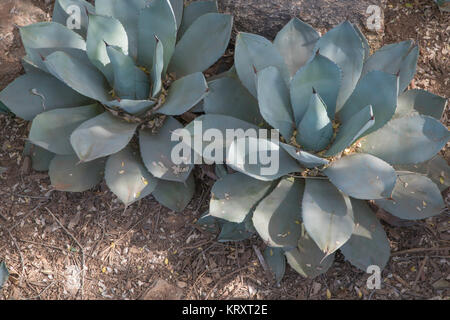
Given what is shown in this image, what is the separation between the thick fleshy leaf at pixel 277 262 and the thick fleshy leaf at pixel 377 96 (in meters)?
0.61

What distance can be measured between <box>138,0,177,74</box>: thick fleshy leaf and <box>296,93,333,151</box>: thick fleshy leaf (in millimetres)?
652

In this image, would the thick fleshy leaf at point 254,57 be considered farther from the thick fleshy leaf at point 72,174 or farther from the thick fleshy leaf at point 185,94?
the thick fleshy leaf at point 72,174

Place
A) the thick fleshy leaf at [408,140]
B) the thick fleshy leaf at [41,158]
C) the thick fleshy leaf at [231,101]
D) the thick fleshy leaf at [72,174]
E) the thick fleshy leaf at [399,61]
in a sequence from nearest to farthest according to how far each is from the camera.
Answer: the thick fleshy leaf at [408,140] → the thick fleshy leaf at [399,61] → the thick fleshy leaf at [231,101] → the thick fleshy leaf at [72,174] → the thick fleshy leaf at [41,158]

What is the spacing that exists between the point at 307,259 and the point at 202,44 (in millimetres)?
991

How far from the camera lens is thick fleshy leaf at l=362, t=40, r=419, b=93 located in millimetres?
1730

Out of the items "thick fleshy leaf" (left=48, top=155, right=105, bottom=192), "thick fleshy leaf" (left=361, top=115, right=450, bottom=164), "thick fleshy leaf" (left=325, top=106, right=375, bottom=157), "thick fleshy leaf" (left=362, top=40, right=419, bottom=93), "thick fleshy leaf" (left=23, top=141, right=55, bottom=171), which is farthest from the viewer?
"thick fleshy leaf" (left=23, top=141, right=55, bottom=171)

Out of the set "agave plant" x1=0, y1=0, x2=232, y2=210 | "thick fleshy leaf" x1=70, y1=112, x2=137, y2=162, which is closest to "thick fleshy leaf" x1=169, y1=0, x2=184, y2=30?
"agave plant" x1=0, y1=0, x2=232, y2=210

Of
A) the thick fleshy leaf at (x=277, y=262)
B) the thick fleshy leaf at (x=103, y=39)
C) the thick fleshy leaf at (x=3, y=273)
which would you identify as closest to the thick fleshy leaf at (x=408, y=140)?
the thick fleshy leaf at (x=277, y=262)

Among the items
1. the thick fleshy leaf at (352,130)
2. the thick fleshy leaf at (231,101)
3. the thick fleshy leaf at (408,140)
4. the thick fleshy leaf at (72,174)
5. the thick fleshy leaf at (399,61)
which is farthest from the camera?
the thick fleshy leaf at (72,174)

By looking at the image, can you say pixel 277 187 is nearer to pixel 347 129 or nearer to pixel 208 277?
pixel 347 129

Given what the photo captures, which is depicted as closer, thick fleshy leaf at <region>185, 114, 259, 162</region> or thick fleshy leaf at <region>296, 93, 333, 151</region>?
thick fleshy leaf at <region>296, 93, 333, 151</region>

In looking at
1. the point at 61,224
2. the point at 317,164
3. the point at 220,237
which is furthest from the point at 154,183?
the point at 317,164

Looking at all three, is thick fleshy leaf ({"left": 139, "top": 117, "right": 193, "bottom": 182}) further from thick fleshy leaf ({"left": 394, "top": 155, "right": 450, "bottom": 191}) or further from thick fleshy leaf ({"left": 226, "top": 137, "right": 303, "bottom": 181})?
thick fleshy leaf ({"left": 394, "top": 155, "right": 450, "bottom": 191})

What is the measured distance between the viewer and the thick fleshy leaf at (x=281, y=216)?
1.69 m
